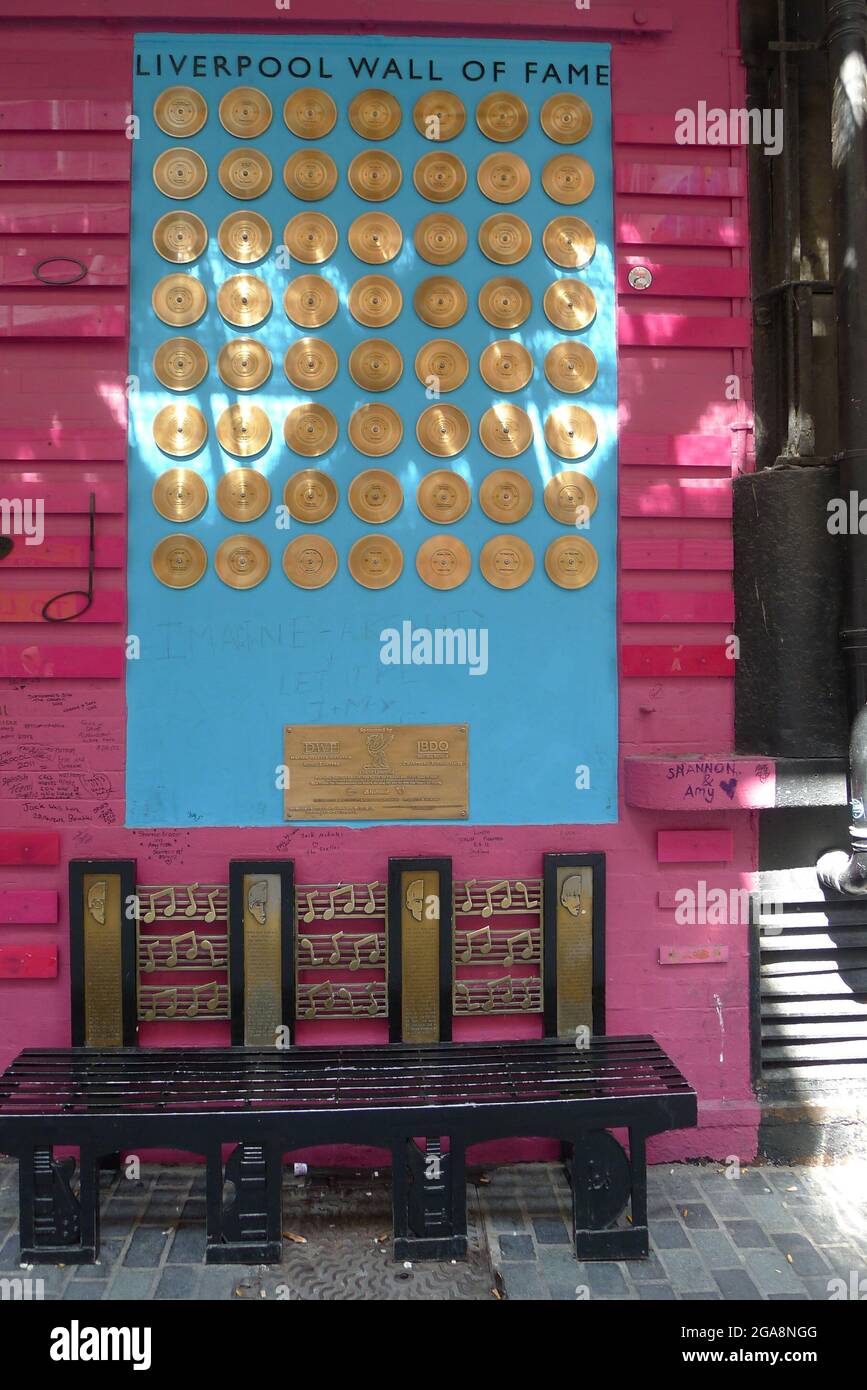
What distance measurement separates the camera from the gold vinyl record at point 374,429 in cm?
461

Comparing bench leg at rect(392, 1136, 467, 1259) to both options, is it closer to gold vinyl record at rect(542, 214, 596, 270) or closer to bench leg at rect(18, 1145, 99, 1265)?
bench leg at rect(18, 1145, 99, 1265)

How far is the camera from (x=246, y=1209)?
385 centimetres

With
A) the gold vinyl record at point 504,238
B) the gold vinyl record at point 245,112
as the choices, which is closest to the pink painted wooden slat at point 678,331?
the gold vinyl record at point 504,238

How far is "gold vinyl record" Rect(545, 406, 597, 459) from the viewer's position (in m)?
4.68

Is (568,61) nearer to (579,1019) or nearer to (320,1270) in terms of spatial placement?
(579,1019)

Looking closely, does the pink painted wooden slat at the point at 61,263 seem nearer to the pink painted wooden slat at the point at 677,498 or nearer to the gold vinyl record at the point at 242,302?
the gold vinyl record at the point at 242,302

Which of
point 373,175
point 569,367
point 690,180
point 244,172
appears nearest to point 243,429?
point 244,172

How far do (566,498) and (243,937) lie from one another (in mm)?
2743

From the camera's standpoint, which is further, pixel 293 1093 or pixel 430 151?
pixel 430 151

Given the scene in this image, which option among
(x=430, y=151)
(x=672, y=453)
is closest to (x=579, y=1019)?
(x=672, y=453)

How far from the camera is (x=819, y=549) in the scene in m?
4.52

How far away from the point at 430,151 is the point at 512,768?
3.17 m

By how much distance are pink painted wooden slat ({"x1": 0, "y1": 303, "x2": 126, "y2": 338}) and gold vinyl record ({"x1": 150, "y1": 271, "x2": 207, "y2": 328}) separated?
0.61 feet

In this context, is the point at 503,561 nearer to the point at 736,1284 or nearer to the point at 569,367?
the point at 569,367
